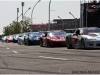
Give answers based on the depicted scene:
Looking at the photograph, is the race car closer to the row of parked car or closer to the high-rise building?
the row of parked car

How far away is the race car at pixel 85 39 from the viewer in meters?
20.0

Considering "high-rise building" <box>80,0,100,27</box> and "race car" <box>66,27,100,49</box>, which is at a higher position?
"high-rise building" <box>80,0,100,27</box>

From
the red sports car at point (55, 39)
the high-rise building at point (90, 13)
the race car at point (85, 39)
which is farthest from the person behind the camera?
the high-rise building at point (90, 13)

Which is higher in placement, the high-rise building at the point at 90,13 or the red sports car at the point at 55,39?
the high-rise building at the point at 90,13

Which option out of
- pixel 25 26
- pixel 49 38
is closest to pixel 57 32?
pixel 49 38

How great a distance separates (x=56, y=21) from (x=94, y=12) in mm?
84089

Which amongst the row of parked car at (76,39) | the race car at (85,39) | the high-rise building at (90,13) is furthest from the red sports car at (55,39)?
the high-rise building at (90,13)

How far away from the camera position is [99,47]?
2008 cm

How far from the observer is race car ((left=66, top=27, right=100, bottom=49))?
20.0 metres

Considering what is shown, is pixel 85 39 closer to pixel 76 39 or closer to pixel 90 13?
pixel 76 39

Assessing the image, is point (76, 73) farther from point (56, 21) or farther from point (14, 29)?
point (56, 21)

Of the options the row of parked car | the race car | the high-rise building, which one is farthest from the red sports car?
Answer: the high-rise building

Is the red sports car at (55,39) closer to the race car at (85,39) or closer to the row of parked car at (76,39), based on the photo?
the row of parked car at (76,39)

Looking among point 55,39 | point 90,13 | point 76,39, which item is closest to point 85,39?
point 76,39
